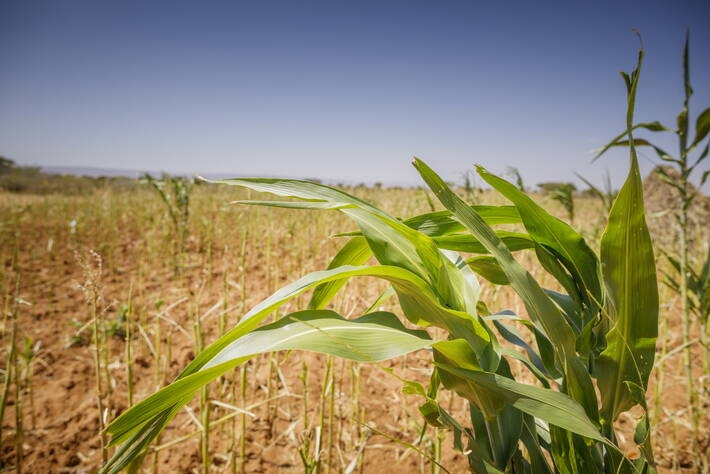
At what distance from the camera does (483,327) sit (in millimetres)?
474

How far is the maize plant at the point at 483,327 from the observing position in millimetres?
372

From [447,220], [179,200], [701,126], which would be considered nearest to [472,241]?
[447,220]

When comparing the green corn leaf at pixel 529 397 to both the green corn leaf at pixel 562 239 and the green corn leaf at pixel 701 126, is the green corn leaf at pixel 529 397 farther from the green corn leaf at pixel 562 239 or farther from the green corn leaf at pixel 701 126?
the green corn leaf at pixel 701 126

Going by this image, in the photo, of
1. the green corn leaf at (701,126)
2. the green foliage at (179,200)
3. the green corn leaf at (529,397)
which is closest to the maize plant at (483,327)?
the green corn leaf at (529,397)

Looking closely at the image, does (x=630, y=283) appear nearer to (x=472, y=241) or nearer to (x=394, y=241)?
(x=472, y=241)

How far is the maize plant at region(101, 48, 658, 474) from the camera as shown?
37 cm

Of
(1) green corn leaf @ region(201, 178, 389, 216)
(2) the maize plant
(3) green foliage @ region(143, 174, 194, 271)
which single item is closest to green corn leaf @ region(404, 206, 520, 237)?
(2) the maize plant

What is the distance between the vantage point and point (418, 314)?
457 millimetres

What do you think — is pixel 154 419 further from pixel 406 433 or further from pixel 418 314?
pixel 406 433

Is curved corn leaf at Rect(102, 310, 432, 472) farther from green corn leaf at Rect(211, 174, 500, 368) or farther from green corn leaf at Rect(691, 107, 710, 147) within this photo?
green corn leaf at Rect(691, 107, 710, 147)

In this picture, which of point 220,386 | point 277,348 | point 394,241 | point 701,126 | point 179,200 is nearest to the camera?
point 277,348

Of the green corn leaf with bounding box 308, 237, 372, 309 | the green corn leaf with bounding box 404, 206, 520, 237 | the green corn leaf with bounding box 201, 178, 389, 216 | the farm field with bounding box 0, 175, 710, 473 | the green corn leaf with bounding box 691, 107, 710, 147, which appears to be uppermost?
the green corn leaf with bounding box 691, 107, 710, 147

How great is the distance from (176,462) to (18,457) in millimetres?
467

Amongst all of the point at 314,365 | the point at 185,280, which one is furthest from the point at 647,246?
the point at 185,280
